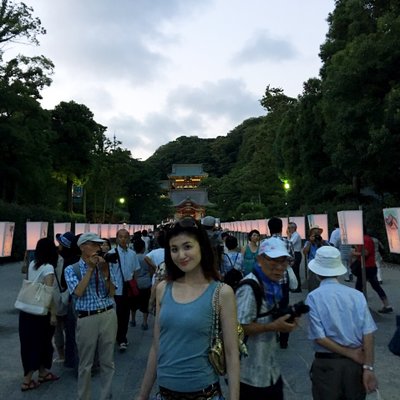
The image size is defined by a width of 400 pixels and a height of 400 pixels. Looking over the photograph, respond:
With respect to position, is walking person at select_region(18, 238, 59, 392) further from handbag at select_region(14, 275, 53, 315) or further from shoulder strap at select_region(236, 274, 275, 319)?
shoulder strap at select_region(236, 274, 275, 319)

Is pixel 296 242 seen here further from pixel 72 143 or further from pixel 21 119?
pixel 72 143

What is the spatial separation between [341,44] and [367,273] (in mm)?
15267

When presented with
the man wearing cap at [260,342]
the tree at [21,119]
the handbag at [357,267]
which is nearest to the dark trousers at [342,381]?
the man wearing cap at [260,342]

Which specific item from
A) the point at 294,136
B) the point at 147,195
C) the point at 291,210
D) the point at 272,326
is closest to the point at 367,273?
the point at 272,326

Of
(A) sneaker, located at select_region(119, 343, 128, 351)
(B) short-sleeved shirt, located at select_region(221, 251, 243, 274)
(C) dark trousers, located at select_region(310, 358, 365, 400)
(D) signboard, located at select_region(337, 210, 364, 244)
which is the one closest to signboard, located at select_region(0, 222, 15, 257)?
(A) sneaker, located at select_region(119, 343, 128, 351)

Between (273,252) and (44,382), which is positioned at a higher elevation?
(273,252)

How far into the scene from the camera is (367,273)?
8320 millimetres

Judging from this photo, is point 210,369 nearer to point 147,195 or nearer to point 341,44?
point 341,44

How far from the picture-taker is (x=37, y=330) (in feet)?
15.5

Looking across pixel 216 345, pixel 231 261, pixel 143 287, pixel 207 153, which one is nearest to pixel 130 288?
pixel 143 287

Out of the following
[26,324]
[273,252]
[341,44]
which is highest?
[341,44]

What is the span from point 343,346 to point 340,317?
0.56 ft

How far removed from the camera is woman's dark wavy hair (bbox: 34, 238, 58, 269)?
15.8ft

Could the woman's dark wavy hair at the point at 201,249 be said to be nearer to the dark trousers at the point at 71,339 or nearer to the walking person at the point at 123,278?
the dark trousers at the point at 71,339
